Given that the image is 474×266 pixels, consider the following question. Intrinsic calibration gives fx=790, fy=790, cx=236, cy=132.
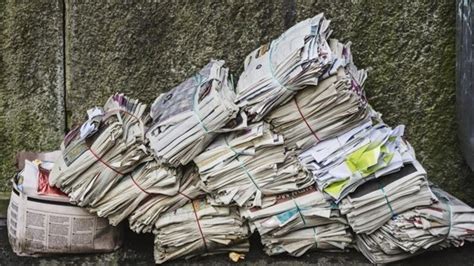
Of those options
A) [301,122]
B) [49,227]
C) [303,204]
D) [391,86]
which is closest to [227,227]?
[303,204]

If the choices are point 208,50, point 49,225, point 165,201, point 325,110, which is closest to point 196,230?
point 165,201

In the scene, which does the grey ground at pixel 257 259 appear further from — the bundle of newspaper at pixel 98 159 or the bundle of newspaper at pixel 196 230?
the bundle of newspaper at pixel 98 159

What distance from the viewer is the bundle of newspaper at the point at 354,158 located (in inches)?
127

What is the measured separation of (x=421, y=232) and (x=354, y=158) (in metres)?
0.40

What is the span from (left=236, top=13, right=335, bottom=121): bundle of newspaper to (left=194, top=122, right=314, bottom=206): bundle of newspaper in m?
0.11

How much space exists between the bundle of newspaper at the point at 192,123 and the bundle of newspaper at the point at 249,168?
62 millimetres

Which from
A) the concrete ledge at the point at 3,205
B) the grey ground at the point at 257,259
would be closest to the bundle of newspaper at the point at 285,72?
the grey ground at the point at 257,259

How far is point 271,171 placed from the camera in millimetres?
3299

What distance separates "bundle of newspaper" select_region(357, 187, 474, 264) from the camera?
320 cm

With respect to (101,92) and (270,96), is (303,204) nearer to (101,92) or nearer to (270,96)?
(270,96)

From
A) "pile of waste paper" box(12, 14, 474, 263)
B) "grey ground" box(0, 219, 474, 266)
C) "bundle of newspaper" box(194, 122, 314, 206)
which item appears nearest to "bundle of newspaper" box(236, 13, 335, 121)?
"pile of waste paper" box(12, 14, 474, 263)

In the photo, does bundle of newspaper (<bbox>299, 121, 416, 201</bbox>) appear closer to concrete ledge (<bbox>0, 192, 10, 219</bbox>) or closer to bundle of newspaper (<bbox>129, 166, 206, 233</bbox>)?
bundle of newspaper (<bbox>129, 166, 206, 233</bbox>)

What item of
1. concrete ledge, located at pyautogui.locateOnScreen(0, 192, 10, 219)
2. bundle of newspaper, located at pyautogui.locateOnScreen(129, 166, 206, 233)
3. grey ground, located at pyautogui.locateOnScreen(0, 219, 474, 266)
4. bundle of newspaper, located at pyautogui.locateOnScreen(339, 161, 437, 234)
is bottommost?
grey ground, located at pyautogui.locateOnScreen(0, 219, 474, 266)

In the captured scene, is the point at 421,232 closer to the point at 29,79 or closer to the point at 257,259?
the point at 257,259
